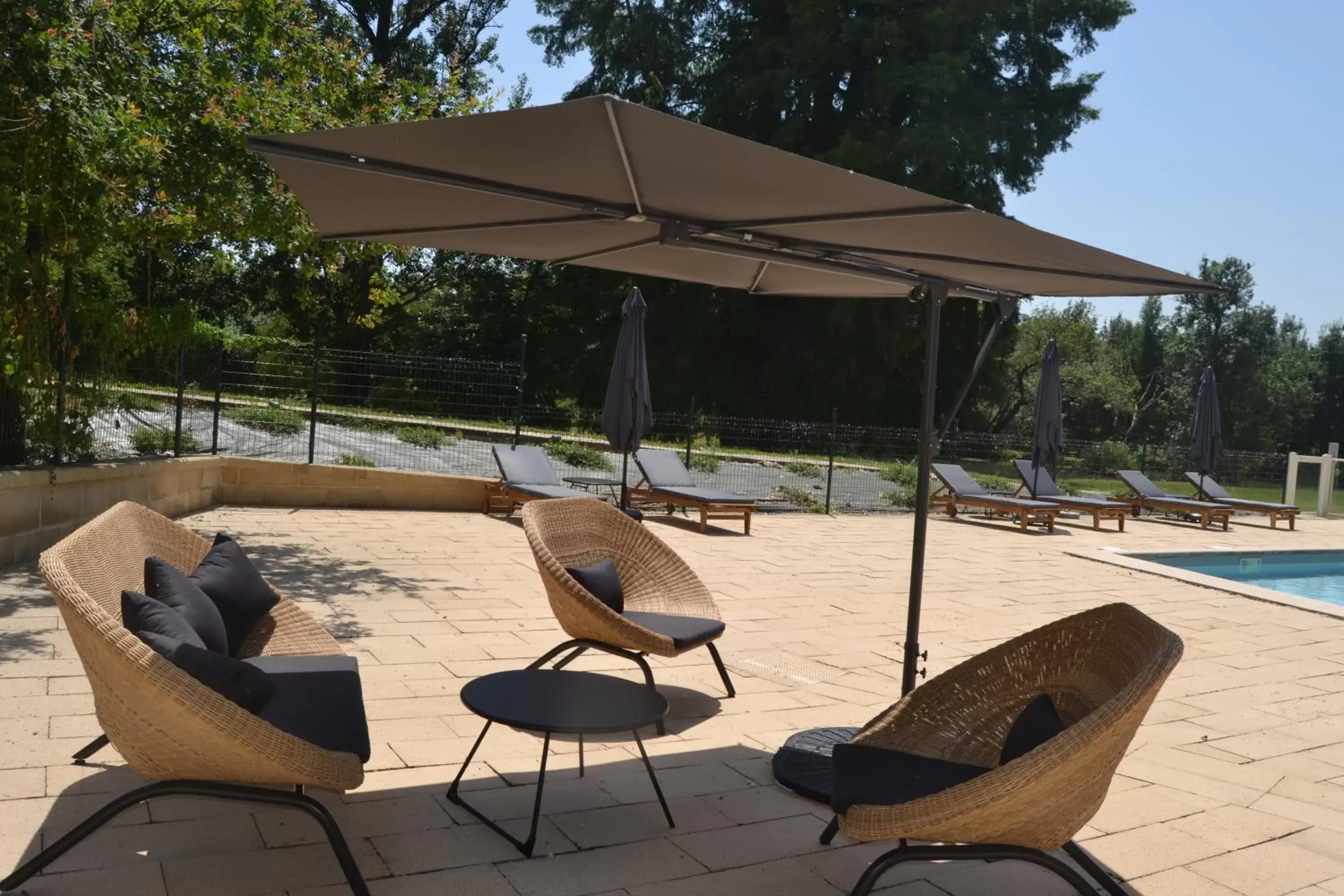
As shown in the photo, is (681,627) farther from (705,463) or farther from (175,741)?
(705,463)

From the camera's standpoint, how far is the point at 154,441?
8.41m

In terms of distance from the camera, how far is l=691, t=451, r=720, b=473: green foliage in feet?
46.0

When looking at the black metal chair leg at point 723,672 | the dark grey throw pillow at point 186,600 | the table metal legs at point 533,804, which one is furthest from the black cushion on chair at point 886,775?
the dark grey throw pillow at point 186,600

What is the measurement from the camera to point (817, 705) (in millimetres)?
4379

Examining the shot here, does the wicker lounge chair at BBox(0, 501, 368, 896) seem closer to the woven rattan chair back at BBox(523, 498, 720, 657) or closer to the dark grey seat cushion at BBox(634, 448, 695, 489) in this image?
the woven rattan chair back at BBox(523, 498, 720, 657)

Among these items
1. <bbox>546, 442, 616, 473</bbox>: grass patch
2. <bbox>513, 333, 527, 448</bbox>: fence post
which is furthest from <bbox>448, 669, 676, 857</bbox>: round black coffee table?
<bbox>546, 442, 616, 473</bbox>: grass patch

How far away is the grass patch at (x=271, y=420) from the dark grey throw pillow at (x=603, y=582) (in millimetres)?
6815

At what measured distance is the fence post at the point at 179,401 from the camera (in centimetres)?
841

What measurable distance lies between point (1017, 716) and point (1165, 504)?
523 inches

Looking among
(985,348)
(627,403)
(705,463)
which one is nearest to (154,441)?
(627,403)

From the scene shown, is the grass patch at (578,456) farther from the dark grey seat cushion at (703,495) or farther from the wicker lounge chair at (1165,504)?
the wicker lounge chair at (1165,504)

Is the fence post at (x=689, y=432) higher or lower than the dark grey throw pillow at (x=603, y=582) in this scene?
higher

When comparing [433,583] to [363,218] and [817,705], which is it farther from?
[363,218]

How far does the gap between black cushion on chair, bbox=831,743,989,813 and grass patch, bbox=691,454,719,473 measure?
36.2 feet
